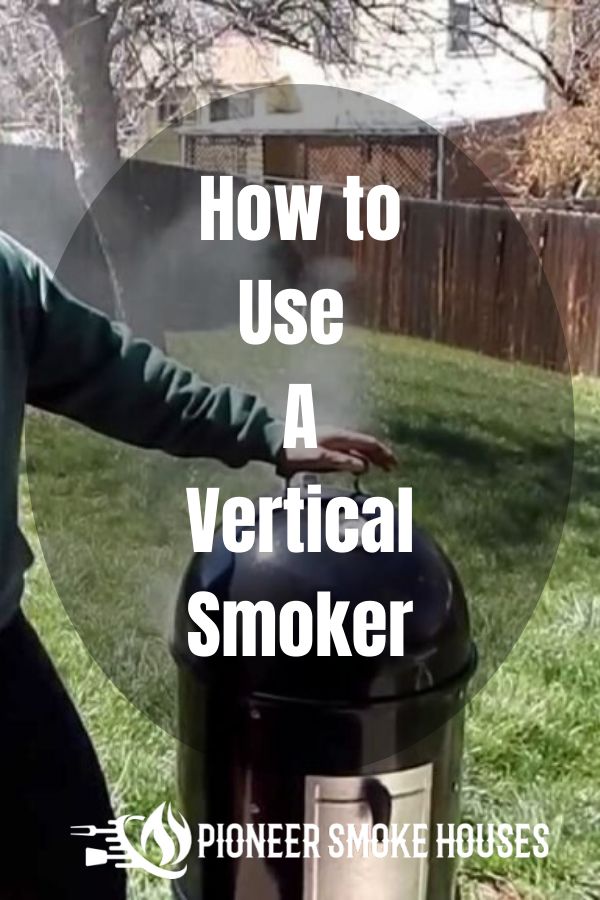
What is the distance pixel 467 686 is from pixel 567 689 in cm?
98

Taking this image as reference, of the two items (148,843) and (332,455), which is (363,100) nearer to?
(332,455)

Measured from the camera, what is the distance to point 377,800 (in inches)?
69.1

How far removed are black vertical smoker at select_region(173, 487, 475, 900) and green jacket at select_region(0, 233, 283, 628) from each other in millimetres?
157

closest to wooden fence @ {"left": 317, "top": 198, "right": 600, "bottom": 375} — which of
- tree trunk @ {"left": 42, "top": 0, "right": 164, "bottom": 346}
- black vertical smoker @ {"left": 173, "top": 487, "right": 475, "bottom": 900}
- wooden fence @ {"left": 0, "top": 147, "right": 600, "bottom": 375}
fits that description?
wooden fence @ {"left": 0, "top": 147, "right": 600, "bottom": 375}

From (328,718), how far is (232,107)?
955 mm

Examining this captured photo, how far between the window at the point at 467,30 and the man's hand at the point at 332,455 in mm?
998

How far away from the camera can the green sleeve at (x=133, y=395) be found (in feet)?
5.82

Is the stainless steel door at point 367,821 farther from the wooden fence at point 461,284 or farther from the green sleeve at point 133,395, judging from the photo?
the wooden fence at point 461,284

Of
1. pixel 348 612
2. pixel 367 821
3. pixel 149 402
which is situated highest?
pixel 149 402

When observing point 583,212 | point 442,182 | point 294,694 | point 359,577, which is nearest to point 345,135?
point 442,182

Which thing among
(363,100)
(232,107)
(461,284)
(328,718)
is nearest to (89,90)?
(232,107)

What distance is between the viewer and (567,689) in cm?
272

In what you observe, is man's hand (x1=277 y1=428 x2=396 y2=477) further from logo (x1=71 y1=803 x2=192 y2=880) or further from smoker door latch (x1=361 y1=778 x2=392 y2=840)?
logo (x1=71 y1=803 x2=192 y2=880)

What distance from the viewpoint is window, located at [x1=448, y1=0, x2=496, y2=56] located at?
2.38 meters
